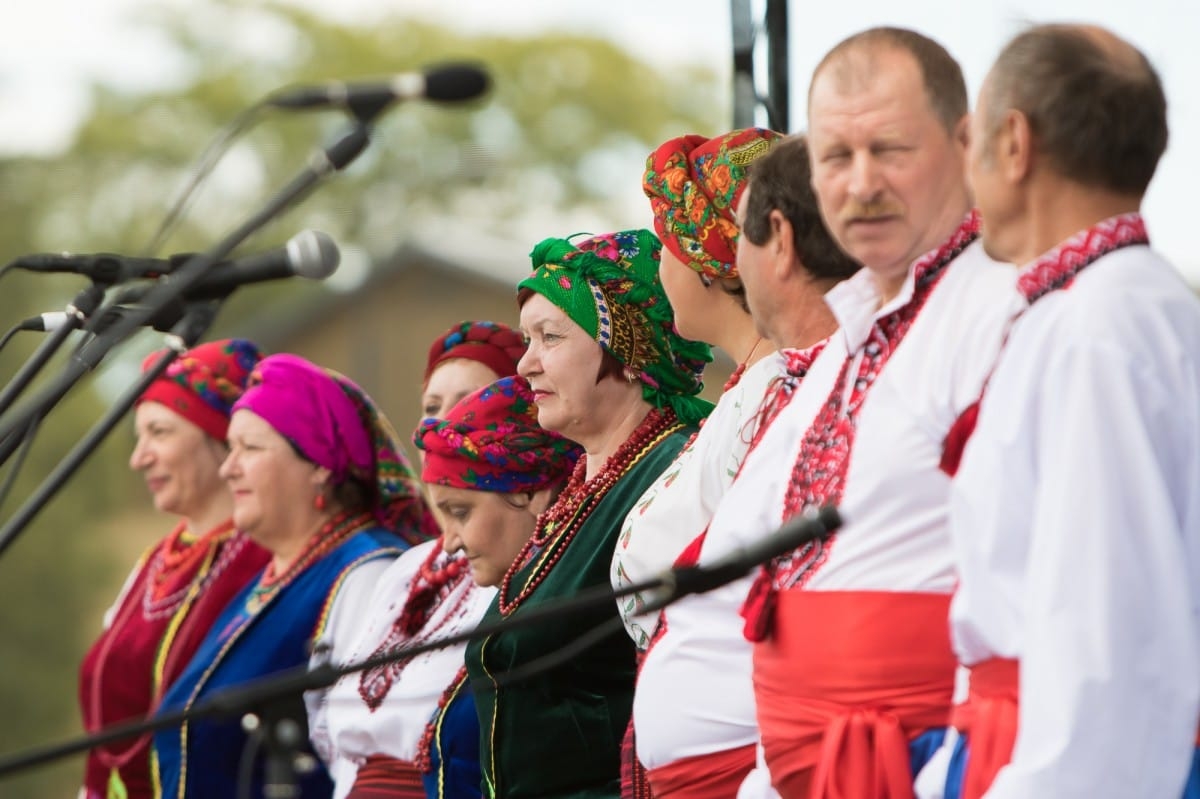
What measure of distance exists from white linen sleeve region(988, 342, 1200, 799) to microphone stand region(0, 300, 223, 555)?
1.23 metres

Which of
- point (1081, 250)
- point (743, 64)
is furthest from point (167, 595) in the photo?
point (1081, 250)

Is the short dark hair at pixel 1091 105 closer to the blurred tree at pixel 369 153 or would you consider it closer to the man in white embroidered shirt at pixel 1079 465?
the man in white embroidered shirt at pixel 1079 465

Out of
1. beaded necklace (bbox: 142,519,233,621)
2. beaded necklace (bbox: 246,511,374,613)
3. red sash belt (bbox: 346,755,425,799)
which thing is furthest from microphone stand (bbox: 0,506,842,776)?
beaded necklace (bbox: 142,519,233,621)

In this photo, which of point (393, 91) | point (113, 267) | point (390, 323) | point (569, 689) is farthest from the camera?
point (390, 323)

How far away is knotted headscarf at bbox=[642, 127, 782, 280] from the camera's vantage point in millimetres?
3480

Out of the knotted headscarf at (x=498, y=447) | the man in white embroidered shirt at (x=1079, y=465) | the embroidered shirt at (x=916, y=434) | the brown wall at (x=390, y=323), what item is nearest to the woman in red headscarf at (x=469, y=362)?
the knotted headscarf at (x=498, y=447)

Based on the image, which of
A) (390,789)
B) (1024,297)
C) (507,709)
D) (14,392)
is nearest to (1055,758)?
(1024,297)

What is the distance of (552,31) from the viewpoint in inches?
1375

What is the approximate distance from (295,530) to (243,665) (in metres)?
0.41

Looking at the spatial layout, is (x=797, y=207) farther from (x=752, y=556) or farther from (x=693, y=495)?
(x=752, y=556)

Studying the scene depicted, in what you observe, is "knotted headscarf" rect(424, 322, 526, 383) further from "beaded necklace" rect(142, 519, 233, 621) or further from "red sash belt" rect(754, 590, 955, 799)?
"red sash belt" rect(754, 590, 955, 799)

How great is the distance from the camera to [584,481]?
407 centimetres

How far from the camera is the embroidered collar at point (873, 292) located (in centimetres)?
268

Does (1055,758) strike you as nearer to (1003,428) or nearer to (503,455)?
(1003,428)
